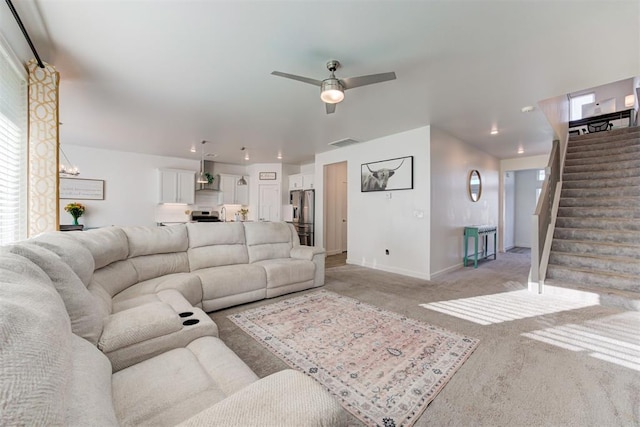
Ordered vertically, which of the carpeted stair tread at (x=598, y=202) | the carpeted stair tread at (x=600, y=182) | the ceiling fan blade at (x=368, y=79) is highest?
the ceiling fan blade at (x=368, y=79)

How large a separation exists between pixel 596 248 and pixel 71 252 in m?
5.87

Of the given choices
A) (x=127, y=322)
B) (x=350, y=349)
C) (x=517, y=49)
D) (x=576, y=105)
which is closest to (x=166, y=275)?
(x=127, y=322)

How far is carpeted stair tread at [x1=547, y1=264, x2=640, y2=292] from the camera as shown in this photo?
3213 millimetres

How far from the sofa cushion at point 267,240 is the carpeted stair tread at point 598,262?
401 centimetres

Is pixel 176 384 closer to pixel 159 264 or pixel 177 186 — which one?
pixel 159 264

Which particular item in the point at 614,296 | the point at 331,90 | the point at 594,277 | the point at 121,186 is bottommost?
the point at 614,296

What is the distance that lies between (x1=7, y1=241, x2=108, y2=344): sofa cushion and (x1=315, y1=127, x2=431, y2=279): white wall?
168 inches

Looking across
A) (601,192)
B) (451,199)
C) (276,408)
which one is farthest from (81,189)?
(601,192)

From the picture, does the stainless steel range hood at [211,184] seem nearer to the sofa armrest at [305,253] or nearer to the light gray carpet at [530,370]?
the sofa armrest at [305,253]

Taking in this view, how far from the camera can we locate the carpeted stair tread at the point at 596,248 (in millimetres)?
3532

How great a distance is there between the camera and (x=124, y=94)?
10.6 feet

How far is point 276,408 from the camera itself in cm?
76

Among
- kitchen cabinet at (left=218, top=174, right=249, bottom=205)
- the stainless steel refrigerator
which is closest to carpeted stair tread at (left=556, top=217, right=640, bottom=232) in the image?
the stainless steel refrigerator

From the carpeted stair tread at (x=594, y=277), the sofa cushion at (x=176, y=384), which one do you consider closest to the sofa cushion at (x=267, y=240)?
the sofa cushion at (x=176, y=384)
